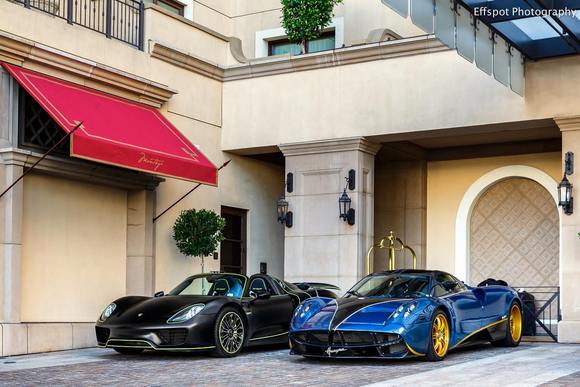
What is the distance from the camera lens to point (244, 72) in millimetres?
18453

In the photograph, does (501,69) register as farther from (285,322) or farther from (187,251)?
(187,251)

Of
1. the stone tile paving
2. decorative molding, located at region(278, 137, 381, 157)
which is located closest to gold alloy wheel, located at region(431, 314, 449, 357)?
the stone tile paving

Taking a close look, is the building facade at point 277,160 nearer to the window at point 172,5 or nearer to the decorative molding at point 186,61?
the decorative molding at point 186,61

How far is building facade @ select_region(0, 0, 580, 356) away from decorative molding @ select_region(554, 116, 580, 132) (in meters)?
0.04

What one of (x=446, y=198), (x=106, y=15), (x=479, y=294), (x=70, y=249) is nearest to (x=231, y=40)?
(x=106, y=15)

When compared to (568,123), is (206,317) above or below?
below

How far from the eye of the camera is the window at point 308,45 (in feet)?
65.8

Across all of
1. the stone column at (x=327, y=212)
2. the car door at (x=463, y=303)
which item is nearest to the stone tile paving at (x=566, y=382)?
the car door at (x=463, y=303)

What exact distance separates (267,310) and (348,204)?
15.0ft

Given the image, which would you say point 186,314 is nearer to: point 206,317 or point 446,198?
point 206,317

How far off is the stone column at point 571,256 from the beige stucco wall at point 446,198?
3663mm

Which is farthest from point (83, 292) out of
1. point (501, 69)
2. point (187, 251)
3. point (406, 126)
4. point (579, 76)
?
point (579, 76)

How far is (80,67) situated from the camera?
14922 millimetres

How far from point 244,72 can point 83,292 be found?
5817 mm
